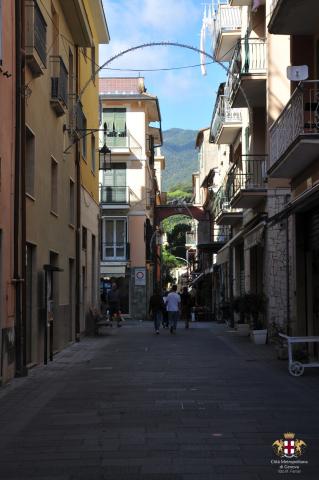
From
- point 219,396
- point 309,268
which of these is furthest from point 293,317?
point 219,396

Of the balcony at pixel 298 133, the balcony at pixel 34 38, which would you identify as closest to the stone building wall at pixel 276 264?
the balcony at pixel 298 133

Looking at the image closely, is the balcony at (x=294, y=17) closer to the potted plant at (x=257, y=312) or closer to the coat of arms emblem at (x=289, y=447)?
the potted plant at (x=257, y=312)

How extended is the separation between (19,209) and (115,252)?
34.9 meters

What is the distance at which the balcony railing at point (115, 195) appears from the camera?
47000mm

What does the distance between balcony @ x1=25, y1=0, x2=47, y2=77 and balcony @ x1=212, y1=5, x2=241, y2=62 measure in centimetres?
1476

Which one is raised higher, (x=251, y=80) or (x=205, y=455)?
(x=251, y=80)

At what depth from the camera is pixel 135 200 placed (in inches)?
1886

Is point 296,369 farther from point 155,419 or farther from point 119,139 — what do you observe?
point 119,139

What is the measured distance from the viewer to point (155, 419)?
811cm

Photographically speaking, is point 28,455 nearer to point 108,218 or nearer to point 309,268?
point 309,268

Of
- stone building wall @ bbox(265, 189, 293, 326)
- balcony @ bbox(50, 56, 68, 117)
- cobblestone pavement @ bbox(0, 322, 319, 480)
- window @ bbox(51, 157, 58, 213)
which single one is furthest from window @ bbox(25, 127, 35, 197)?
stone building wall @ bbox(265, 189, 293, 326)

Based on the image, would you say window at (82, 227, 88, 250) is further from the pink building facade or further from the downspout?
the pink building facade

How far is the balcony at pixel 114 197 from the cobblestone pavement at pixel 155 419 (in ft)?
106

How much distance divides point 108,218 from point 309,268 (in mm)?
32036
